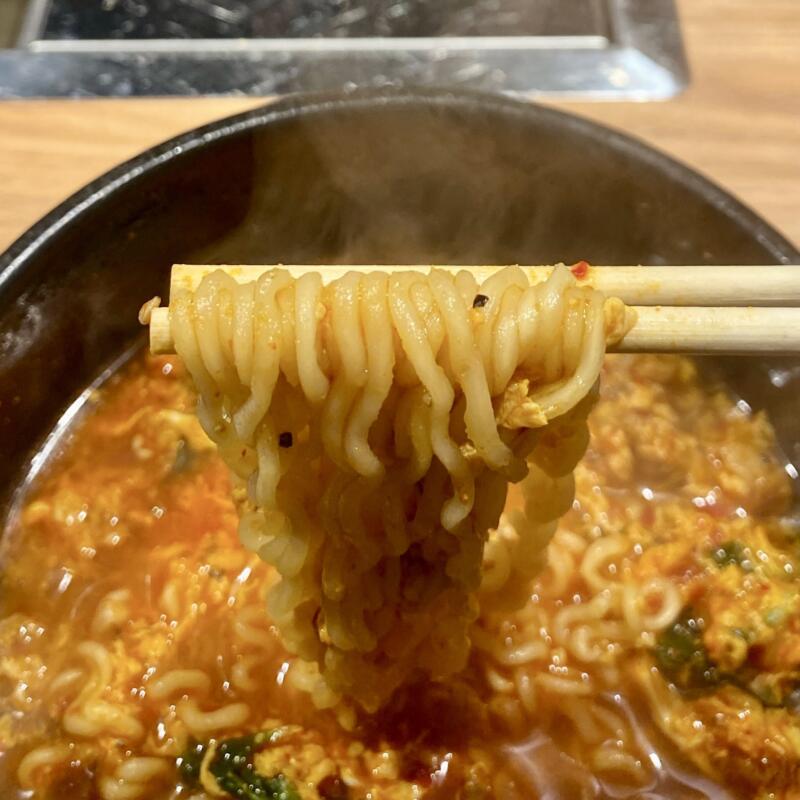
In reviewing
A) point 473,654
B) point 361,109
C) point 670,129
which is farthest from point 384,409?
point 670,129

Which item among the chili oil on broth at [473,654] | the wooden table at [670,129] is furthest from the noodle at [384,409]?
the wooden table at [670,129]

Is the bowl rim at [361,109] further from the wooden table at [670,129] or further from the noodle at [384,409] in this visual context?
the noodle at [384,409]

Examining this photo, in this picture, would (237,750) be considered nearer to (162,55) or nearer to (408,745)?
(408,745)

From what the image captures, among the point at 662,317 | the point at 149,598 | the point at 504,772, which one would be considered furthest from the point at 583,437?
the point at 149,598

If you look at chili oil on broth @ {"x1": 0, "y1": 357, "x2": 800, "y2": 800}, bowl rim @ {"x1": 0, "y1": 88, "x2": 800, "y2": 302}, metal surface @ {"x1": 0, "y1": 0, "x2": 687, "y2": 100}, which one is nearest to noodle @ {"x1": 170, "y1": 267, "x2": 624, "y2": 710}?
chili oil on broth @ {"x1": 0, "y1": 357, "x2": 800, "y2": 800}

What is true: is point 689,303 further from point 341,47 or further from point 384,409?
point 341,47
